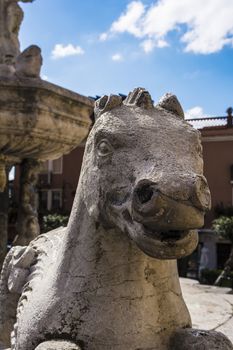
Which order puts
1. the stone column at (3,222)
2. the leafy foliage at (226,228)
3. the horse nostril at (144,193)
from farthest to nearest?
the leafy foliage at (226,228)
the stone column at (3,222)
the horse nostril at (144,193)

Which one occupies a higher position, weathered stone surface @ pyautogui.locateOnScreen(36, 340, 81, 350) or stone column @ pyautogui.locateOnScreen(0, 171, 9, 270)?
stone column @ pyautogui.locateOnScreen(0, 171, 9, 270)

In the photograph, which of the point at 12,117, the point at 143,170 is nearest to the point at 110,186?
the point at 143,170

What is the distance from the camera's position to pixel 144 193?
3.59 feet

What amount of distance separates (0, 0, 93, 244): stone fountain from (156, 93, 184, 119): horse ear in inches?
101

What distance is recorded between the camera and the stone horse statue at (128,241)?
3.55ft

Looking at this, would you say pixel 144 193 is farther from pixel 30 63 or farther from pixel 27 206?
pixel 27 206

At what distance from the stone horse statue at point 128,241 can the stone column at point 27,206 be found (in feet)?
9.17

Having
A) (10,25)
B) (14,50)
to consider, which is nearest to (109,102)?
(14,50)

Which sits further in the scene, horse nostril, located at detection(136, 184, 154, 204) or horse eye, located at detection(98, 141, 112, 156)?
horse eye, located at detection(98, 141, 112, 156)

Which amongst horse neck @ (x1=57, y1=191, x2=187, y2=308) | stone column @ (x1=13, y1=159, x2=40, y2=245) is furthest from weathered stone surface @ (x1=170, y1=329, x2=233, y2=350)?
stone column @ (x1=13, y1=159, x2=40, y2=245)

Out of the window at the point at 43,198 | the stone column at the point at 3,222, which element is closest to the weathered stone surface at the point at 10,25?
the stone column at the point at 3,222

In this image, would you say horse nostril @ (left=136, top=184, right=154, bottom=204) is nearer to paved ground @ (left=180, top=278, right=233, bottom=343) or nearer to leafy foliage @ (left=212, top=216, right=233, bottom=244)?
paved ground @ (left=180, top=278, right=233, bottom=343)

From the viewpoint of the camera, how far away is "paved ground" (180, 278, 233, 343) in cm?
290

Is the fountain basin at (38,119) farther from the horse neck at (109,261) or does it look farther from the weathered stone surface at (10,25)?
the horse neck at (109,261)
